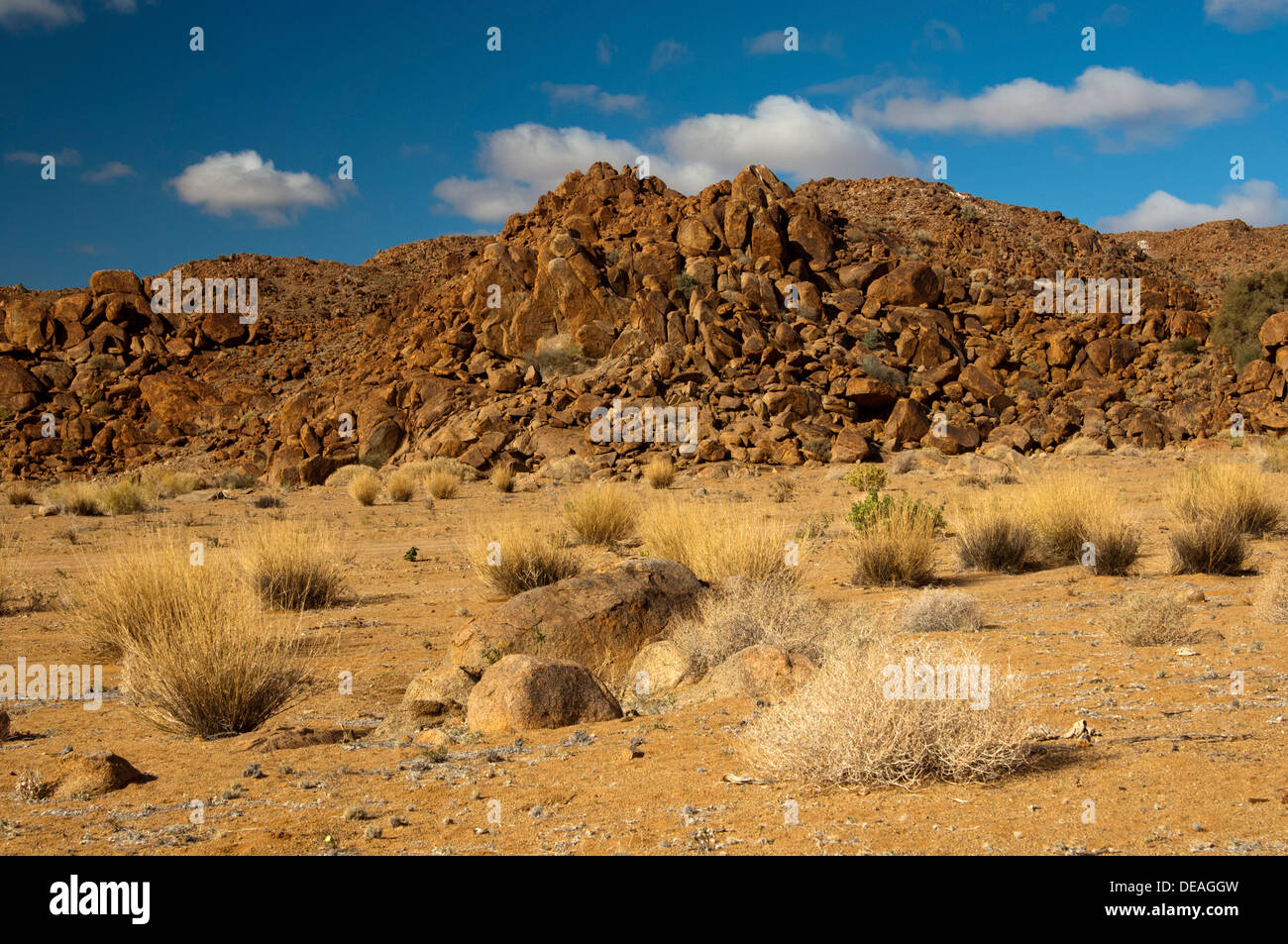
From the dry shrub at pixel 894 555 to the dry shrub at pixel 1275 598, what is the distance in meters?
3.78

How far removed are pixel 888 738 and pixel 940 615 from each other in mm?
4345

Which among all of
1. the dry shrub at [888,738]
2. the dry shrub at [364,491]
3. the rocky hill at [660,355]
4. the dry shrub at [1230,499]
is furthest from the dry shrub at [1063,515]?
the dry shrub at [364,491]

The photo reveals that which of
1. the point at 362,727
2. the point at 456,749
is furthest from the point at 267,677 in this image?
the point at 456,749

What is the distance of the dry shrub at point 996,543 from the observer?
12.4 m

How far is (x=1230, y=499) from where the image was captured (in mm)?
12695

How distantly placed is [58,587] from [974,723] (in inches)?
470

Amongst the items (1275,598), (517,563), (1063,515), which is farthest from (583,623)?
(1063,515)

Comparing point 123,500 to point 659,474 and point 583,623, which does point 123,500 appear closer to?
point 659,474

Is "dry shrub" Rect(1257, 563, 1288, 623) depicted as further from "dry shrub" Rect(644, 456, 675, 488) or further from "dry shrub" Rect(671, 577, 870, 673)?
"dry shrub" Rect(644, 456, 675, 488)

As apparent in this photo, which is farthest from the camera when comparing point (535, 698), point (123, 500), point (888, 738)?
point (123, 500)

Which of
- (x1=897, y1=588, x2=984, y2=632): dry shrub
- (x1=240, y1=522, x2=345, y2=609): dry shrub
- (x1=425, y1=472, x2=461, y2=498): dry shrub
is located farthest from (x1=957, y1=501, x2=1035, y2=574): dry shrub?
(x1=425, y1=472, x2=461, y2=498): dry shrub

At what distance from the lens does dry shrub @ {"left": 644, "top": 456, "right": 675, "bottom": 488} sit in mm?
25234

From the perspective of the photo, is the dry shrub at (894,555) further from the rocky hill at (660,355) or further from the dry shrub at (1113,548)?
the rocky hill at (660,355)
